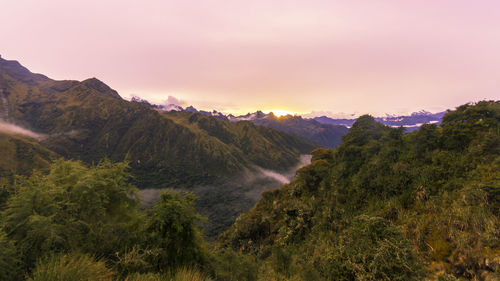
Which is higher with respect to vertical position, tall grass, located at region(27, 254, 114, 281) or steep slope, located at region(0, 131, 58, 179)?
tall grass, located at region(27, 254, 114, 281)

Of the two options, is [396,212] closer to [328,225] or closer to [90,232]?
[328,225]

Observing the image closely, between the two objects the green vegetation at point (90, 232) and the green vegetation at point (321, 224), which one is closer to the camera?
the green vegetation at point (90, 232)

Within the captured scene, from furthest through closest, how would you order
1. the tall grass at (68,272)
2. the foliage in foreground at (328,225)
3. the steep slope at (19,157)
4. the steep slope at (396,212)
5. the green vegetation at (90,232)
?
the steep slope at (19,157)
the steep slope at (396,212)
the foliage in foreground at (328,225)
the green vegetation at (90,232)
the tall grass at (68,272)

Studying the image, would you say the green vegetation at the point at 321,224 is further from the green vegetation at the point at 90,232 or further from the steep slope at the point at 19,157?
the steep slope at the point at 19,157

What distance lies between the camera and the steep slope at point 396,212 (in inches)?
316

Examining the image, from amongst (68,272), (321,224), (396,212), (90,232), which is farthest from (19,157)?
(396,212)

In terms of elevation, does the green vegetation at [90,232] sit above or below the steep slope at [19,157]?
above

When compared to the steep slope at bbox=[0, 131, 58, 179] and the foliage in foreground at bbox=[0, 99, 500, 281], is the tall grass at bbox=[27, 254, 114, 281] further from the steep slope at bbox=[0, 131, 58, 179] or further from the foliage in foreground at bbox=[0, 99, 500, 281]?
the steep slope at bbox=[0, 131, 58, 179]

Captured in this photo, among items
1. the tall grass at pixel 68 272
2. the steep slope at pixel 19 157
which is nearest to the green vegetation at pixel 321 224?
the tall grass at pixel 68 272

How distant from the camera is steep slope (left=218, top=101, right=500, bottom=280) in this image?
802 cm

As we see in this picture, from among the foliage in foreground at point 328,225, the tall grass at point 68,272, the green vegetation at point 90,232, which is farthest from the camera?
the foliage in foreground at point 328,225

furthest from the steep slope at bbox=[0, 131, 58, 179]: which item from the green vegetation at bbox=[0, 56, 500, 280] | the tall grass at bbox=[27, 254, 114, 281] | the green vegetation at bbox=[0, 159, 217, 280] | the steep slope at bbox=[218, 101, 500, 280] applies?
the tall grass at bbox=[27, 254, 114, 281]

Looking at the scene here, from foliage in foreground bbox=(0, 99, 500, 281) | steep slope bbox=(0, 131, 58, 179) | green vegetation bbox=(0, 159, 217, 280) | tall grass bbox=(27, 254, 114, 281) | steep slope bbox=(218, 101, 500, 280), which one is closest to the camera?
tall grass bbox=(27, 254, 114, 281)

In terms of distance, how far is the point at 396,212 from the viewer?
15.6 meters
